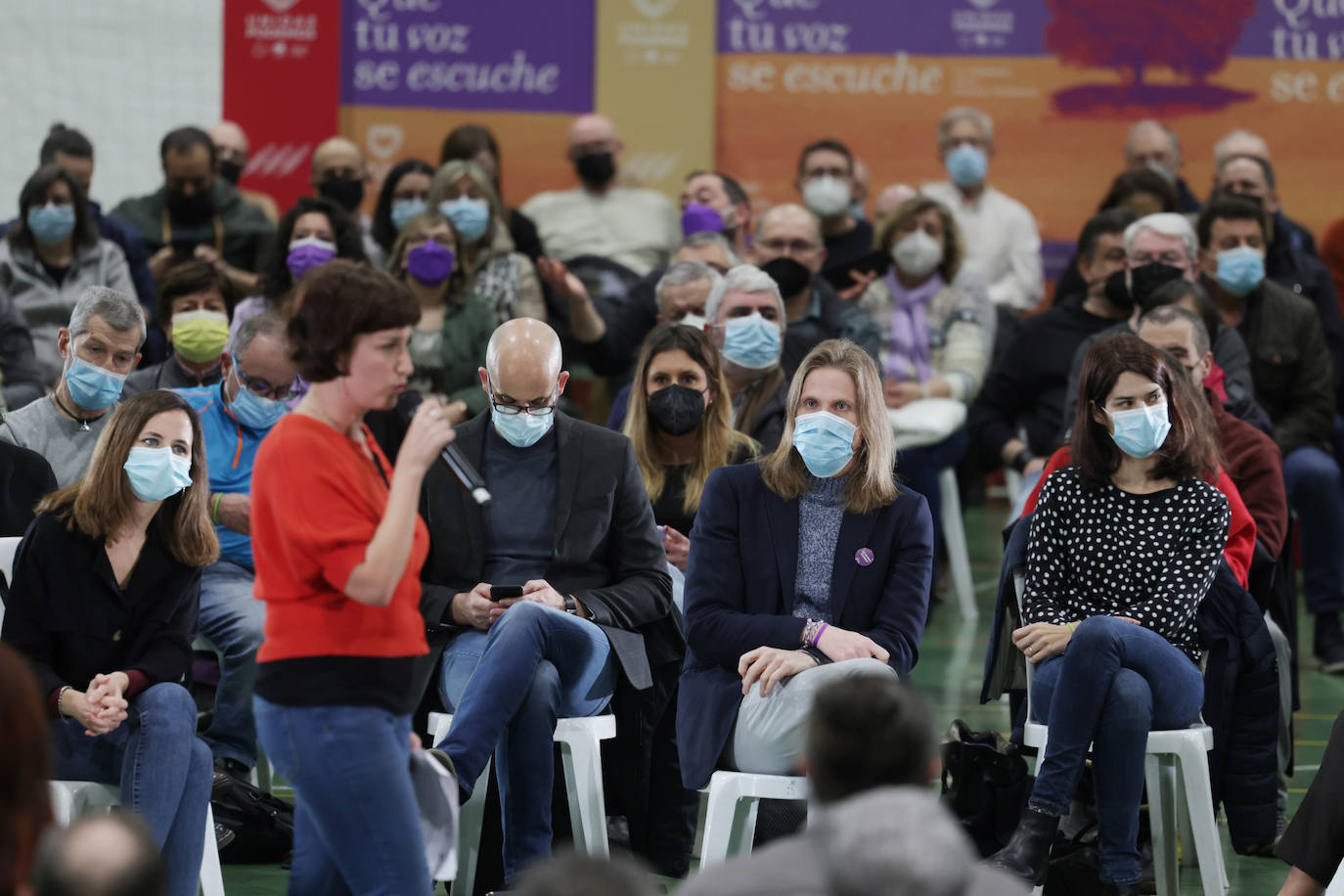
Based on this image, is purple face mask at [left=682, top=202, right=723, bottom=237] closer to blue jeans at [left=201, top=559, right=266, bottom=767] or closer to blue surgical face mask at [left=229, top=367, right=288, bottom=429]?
blue surgical face mask at [left=229, top=367, right=288, bottom=429]

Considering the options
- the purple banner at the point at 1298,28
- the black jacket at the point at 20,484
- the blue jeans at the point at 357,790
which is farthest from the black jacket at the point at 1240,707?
the purple banner at the point at 1298,28

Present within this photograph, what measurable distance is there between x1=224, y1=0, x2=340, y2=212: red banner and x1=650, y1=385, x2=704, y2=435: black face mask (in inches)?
202

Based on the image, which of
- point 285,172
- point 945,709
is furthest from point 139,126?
point 945,709

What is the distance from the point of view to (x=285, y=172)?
9.62m

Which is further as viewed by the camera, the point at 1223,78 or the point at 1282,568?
the point at 1223,78

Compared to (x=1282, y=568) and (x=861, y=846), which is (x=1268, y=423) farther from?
(x=861, y=846)

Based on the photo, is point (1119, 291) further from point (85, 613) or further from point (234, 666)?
point (85, 613)

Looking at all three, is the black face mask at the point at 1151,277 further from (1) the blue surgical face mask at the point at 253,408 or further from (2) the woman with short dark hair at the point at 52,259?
(2) the woman with short dark hair at the point at 52,259

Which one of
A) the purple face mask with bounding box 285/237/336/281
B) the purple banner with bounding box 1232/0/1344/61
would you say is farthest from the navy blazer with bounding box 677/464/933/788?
the purple banner with bounding box 1232/0/1344/61

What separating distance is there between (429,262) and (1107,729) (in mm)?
3375

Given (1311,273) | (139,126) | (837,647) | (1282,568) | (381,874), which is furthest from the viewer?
(139,126)

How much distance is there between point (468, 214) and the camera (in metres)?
7.04

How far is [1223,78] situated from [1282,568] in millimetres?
4999

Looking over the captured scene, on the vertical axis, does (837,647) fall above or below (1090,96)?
below
